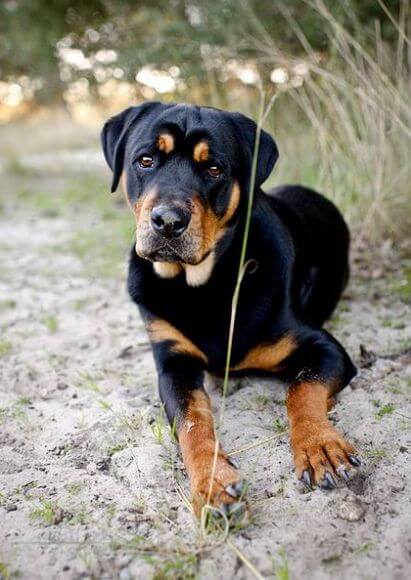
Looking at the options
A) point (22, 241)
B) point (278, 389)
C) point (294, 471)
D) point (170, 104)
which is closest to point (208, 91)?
point (22, 241)

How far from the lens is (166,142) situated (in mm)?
2488

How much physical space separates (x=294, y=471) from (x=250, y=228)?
3.82 feet

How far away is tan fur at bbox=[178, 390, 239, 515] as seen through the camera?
5.91 feet

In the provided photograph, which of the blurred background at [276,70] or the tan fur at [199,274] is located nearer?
the tan fur at [199,274]

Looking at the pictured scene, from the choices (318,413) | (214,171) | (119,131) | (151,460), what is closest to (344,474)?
(318,413)

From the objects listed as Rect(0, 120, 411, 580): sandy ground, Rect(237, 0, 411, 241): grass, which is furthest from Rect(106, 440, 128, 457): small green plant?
Rect(237, 0, 411, 241): grass

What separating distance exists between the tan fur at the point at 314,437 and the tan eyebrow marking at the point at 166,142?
1.18m

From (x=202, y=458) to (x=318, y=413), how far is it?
1.63 feet

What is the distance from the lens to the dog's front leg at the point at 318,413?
6.32ft

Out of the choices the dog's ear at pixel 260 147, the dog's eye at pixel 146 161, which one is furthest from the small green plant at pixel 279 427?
the dog's eye at pixel 146 161

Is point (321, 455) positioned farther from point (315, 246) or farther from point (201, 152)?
point (315, 246)

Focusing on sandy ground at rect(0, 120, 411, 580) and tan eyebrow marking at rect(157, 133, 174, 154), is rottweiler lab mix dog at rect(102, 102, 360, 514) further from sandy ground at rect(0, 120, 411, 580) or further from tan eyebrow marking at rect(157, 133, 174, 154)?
sandy ground at rect(0, 120, 411, 580)

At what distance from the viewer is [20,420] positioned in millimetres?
2531

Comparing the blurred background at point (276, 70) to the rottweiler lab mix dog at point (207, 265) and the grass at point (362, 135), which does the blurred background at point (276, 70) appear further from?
the rottweiler lab mix dog at point (207, 265)
